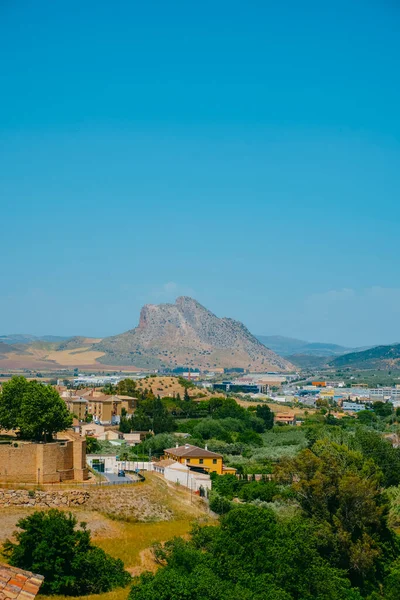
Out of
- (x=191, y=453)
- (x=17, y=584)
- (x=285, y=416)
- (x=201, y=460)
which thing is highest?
(x=17, y=584)

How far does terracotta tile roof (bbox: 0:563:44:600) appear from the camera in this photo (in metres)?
11.9

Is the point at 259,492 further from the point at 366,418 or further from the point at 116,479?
the point at 366,418

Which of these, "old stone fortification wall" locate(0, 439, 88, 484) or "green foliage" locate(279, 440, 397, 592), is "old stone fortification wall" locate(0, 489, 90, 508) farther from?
"green foliage" locate(279, 440, 397, 592)

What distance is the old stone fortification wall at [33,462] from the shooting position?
37.1 m

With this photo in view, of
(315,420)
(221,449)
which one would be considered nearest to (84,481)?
(221,449)

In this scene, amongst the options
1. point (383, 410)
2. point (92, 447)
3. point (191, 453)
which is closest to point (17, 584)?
point (92, 447)

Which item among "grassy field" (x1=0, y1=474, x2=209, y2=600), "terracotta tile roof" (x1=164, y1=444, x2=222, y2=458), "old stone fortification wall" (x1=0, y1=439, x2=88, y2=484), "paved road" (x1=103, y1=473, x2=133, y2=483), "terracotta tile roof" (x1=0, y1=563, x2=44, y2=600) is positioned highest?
"terracotta tile roof" (x1=0, y1=563, x2=44, y2=600)

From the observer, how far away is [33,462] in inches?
1471

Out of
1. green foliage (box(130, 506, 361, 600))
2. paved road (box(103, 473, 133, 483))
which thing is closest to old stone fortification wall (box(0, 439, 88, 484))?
paved road (box(103, 473, 133, 483))

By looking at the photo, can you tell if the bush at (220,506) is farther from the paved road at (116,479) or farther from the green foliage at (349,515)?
Answer: the paved road at (116,479)

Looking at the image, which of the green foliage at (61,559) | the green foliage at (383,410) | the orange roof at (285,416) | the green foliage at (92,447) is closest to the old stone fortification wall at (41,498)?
the green foliage at (61,559)

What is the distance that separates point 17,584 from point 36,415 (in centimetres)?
2979

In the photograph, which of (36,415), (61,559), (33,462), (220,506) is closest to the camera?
(61,559)

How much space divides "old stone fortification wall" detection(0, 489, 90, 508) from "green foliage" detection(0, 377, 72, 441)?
5.71 metres
